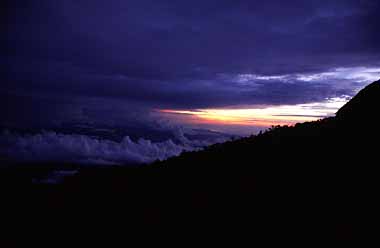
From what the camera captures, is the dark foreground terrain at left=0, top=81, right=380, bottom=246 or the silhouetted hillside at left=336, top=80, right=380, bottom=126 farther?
the silhouetted hillside at left=336, top=80, right=380, bottom=126

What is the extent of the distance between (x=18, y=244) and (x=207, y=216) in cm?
783

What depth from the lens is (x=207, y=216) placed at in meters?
10.7

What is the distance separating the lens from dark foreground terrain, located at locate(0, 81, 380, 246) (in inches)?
352

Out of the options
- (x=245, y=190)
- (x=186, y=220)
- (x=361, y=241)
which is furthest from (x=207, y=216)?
(x=361, y=241)

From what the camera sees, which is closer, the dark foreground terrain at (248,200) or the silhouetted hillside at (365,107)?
A: the dark foreground terrain at (248,200)

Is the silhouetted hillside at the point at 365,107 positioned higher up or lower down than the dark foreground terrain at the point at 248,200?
higher up

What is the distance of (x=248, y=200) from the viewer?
1111 centimetres

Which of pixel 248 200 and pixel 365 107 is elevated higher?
pixel 365 107

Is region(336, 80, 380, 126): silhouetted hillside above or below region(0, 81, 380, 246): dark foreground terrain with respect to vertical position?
above

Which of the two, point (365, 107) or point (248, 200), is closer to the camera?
point (248, 200)

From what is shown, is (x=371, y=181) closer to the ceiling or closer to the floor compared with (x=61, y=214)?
closer to the ceiling

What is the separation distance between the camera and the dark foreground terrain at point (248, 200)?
893cm

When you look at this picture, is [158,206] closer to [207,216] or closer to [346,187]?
[207,216]

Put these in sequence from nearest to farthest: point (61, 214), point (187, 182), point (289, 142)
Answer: point (61, 214) → point (187, 182) → point (289, 142)
